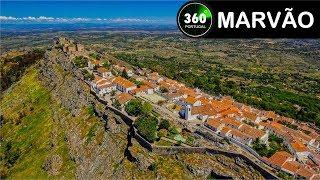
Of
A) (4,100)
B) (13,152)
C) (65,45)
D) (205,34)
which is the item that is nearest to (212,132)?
(205,34)

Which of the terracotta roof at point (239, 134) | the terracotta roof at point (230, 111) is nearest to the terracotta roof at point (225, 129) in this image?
the terracotta roof at point (239, 134)

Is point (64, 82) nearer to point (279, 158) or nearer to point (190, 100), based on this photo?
point (190, 100)

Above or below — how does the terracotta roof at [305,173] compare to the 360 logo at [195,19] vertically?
below

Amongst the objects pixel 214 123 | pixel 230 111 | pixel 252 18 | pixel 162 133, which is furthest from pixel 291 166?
pixel 230 111

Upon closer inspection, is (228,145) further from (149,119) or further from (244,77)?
(244,77)

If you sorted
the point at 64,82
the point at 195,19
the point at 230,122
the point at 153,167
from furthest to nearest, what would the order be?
the point at 64,82
the point at 230,122
the point at 153,167
the point at 195,19

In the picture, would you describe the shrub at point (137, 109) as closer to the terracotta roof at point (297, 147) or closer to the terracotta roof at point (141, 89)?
the terracotta roof at point (141, 89)
